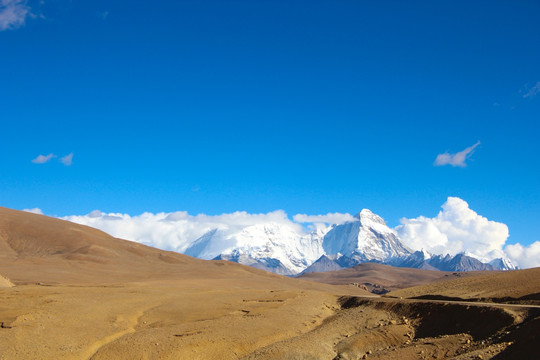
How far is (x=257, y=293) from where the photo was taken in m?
56.4

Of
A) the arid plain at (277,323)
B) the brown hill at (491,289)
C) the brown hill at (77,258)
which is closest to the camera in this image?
the arid plain at (277,323)

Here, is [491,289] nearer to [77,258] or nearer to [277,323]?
[277,323]

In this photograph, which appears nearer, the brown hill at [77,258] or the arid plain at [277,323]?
the arid plain at [277,323]

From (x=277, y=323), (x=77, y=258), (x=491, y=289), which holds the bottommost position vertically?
(x=277, y=323)

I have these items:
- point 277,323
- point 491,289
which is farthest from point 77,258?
point 491,289

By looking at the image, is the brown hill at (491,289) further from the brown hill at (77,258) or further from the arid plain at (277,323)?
the brown hill at (77,258)

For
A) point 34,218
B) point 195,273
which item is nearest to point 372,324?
point 195,273

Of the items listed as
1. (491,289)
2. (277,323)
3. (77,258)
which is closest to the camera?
(277,323)

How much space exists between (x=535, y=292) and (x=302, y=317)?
60.5ft

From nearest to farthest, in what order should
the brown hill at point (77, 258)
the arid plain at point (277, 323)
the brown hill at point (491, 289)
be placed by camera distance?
the arid plain at point (277, 323)
the brown hill at point (491, 289)
the brown hill at point (77, 258)

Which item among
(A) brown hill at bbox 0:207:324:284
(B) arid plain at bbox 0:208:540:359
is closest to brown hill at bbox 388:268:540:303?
(B) arid plain at bbox 0:208:540:359

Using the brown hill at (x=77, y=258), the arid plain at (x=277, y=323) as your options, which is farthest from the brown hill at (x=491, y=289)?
the brown hill at (x=77, y=258)

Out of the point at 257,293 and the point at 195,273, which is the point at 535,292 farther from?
the point at 195,273

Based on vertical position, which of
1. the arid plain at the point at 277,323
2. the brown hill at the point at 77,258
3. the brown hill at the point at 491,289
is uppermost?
the brown hill at the point at 77,258
